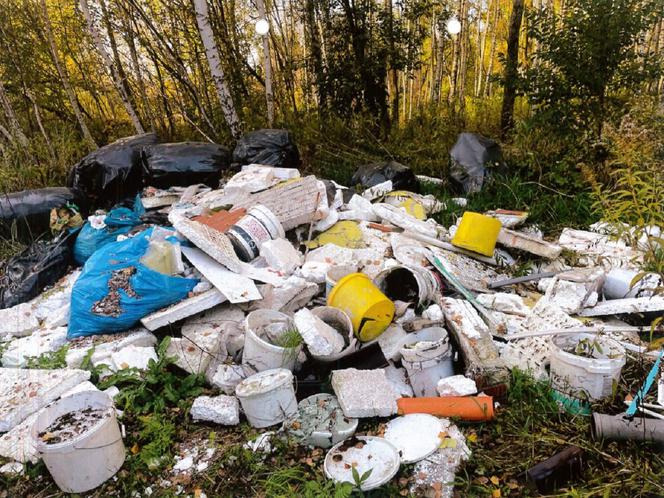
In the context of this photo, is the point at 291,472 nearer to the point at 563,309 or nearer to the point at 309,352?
the point at 309,352

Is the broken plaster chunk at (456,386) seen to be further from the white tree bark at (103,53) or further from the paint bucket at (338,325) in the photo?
the white tree bark at (103,53)

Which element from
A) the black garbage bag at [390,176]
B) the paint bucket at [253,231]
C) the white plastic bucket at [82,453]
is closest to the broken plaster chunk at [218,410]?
the white plastic bucket at [82,453]

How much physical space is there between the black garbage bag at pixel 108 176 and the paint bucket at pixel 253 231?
1.72 meters

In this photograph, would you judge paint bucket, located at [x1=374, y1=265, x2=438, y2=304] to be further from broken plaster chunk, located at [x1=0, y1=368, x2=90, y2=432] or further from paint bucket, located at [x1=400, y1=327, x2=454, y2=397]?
broken plaster chunk, located at [x1=0, y1=368, x2=90, y2=432]

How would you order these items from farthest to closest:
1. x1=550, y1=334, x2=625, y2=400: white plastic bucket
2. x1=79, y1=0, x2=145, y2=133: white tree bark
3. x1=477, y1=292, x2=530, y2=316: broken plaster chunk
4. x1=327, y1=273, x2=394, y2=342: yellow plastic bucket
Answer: x1=79, y1=0, x2=145, y2=133: white tree bark, x1=477, y1=292, x2=530, y2=316: broken plaster chunk, x1=327, y1=273, x2=394, y2=342: yellow plastic bucket, x1=550, y1=334, x2=625, y2=400: white plastic bucket

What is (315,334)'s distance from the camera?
232 centimetres

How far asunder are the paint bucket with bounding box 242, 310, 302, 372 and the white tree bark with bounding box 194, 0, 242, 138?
13.2 feet

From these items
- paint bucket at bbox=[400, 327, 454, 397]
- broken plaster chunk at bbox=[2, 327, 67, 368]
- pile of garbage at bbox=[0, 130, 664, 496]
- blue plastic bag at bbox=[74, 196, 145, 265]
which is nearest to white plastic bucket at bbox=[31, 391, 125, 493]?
pile of garbage at bbox=[0, 130, 664, 496]

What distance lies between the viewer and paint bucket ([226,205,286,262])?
3367mm

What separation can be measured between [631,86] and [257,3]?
4.20 m

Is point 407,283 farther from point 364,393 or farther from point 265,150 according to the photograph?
point 265,150

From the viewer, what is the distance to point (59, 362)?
266 cm

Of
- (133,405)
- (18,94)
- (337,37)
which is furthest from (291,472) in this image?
(18,94)

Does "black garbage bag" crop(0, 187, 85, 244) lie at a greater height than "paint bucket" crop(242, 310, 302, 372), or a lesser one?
greater
